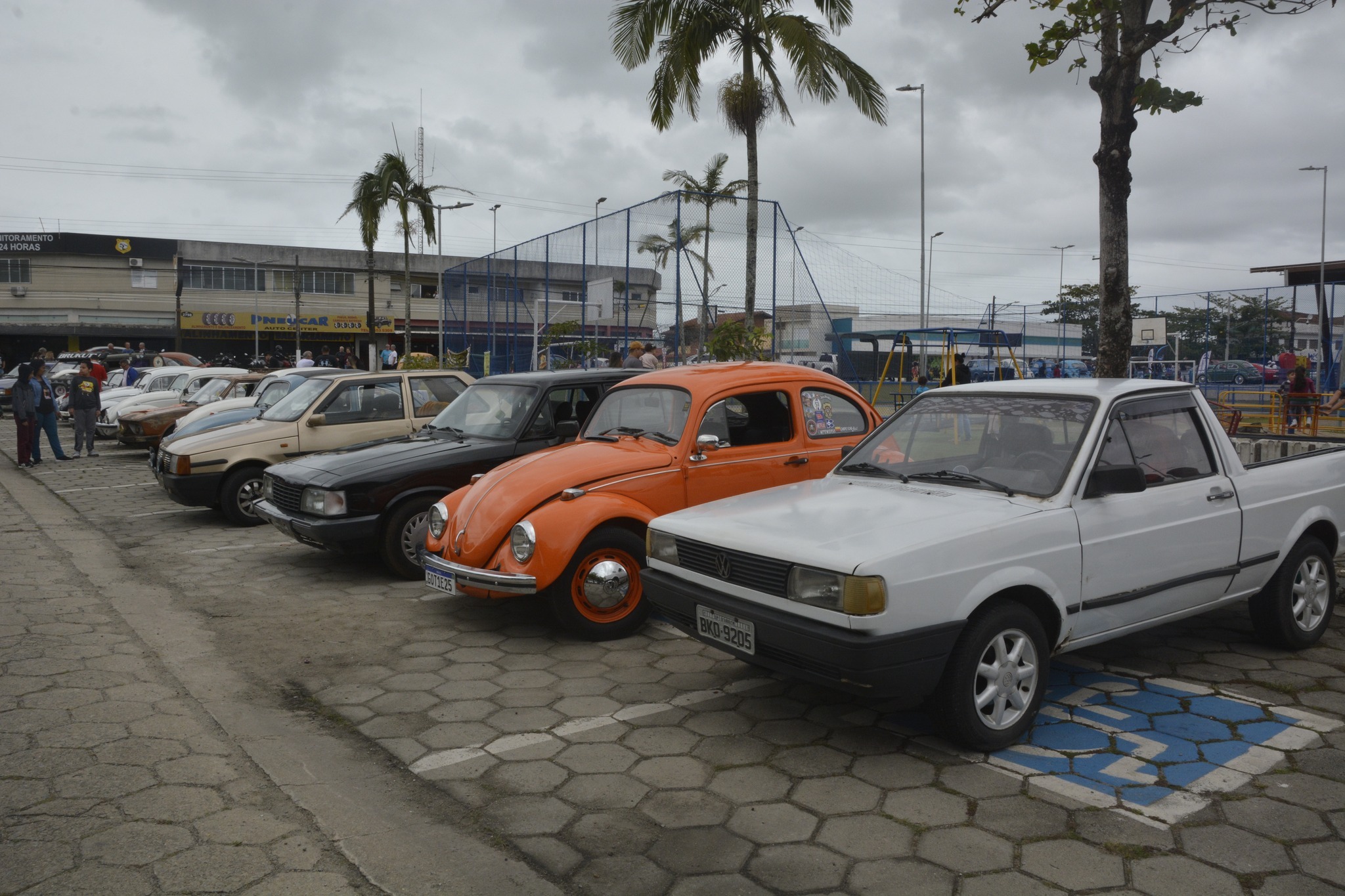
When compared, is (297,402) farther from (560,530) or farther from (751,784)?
(751,784)

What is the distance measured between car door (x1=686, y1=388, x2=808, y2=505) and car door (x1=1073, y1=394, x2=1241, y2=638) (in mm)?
2287

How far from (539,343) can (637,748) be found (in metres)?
19.6

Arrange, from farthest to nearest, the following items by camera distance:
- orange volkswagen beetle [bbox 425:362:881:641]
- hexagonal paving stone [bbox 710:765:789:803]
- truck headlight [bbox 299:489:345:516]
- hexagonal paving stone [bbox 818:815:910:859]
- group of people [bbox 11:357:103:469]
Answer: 1. group of people [bbox 11:357:103:469]
2. truck headlight [bbox 299:489:345:516]
3. orange volkswagen beetle [bbox 425:362:881:641]
4. hexagonal paving stone [bbox 710:765:789:803]
5. hexagonal paving stone [bbox 818:815:910:859]

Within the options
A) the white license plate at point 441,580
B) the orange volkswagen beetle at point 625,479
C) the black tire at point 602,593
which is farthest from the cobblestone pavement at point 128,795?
the black tire at point 602,593

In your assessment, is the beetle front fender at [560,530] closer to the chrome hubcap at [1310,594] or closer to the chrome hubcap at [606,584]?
the chrome hubcap at [606,584]

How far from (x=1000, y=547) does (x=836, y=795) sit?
1.18m

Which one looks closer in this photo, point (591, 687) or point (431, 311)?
point (591, 687)

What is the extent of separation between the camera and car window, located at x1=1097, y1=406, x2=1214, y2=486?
4.60m

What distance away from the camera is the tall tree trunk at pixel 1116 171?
21.7 feet

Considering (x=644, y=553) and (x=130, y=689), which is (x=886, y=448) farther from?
(x=130, y=689)

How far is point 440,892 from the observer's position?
2.99 metres

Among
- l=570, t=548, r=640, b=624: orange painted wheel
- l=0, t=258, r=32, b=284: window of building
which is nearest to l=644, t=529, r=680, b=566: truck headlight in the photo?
l=570, t=548, r=640, b=624: orange painted wheel

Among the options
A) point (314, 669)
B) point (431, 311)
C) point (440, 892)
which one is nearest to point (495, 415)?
point (314, 669)

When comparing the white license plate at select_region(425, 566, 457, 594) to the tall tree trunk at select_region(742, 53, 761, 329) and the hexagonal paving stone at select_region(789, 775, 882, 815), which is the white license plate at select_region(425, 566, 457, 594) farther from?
the tall tree trunk at select_region(742, 53, 761, 329)
